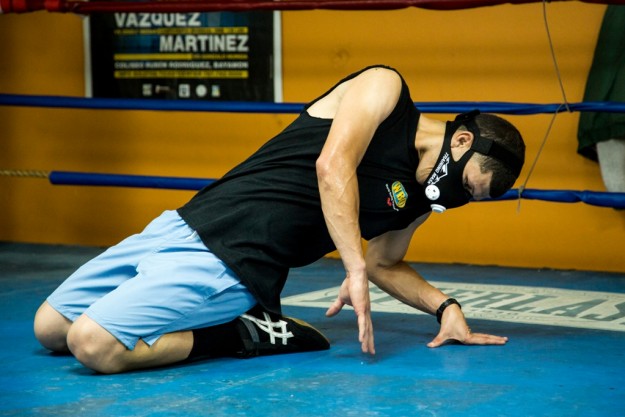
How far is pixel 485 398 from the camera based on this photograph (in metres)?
2.14

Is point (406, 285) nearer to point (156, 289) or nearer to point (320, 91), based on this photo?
point (156, 289)

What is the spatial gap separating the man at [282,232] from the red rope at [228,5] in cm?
125

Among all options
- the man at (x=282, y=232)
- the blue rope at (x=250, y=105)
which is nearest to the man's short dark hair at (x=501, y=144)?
the man at (x=282, y=232)

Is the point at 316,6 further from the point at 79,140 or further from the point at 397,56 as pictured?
the point at 79,140

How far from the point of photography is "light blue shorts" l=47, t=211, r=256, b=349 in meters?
2.38

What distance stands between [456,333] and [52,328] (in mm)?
1056

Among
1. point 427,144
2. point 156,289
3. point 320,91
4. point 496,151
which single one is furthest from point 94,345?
point 320,91

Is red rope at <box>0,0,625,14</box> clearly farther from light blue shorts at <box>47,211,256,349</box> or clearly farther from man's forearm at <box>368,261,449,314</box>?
light blue shorts at <box>47,211,256,349</box>

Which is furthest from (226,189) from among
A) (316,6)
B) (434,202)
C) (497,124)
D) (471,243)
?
(471,243)

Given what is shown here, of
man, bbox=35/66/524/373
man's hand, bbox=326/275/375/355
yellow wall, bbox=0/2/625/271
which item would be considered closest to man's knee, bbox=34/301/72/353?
man, bbox=35/66/524/373

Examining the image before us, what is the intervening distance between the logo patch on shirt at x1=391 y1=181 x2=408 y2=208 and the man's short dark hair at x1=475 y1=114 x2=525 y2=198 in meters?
0.22

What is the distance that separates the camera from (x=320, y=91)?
4664mm

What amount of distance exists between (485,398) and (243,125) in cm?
288

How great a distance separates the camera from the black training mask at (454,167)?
7.98 feet
